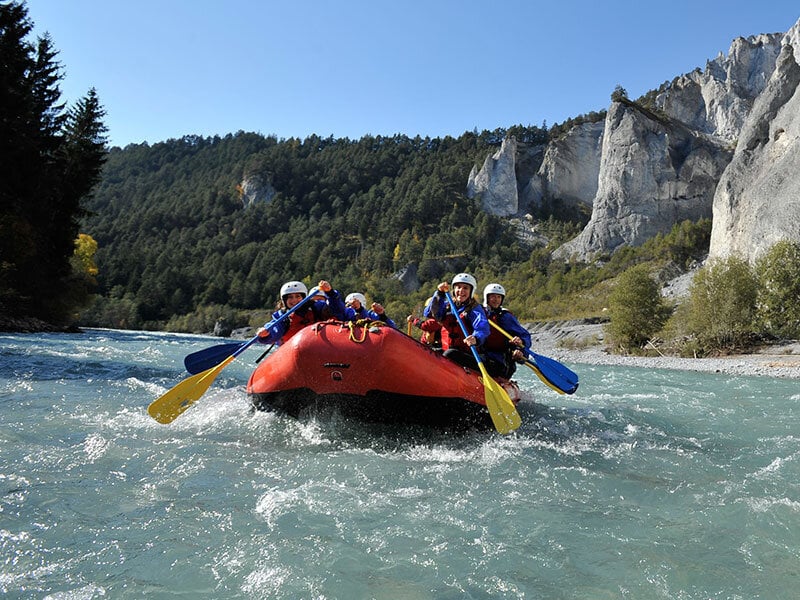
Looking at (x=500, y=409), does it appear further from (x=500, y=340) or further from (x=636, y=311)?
(x=636, y=311)

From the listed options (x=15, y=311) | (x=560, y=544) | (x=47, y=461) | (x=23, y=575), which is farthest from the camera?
(x=15, y=311)

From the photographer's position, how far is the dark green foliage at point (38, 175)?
57.7 feet

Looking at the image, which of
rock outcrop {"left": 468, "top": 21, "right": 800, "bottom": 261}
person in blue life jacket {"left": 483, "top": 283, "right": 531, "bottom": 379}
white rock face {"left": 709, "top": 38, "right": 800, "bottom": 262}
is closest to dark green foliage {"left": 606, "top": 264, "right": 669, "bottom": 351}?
rock outcrop {"left": 468, "top": 21, "right": 800, "bottom": 261}

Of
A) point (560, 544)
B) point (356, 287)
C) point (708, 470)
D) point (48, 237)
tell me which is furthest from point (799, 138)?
point (356, 287)

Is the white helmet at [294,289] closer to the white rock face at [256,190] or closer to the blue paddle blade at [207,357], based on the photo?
the blue paddle blade at [207,357]

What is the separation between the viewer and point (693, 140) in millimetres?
76062

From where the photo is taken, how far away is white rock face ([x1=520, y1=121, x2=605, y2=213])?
10525cm

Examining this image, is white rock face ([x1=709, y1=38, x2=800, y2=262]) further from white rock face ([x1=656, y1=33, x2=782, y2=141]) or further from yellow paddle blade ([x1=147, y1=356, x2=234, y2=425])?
white rock face ([x1=656, y1=33, x2=782, y2=141])

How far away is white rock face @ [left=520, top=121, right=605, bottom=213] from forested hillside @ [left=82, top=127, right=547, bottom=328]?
13813 mm

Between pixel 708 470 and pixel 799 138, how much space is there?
43.6 m

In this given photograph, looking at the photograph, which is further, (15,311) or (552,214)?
(552,214)

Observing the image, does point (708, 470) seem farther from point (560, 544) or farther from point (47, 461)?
point (47, 461)

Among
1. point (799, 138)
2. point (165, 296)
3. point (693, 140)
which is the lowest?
point (165, 296)

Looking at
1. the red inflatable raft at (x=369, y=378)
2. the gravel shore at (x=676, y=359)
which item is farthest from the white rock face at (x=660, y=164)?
the red inflatable raft at (x=369, y=378)
